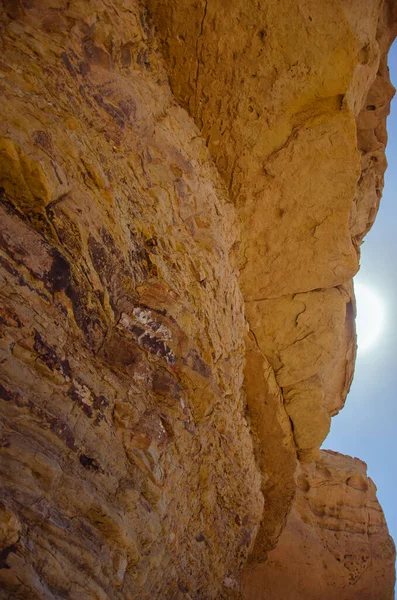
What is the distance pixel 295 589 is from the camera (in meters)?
8.72

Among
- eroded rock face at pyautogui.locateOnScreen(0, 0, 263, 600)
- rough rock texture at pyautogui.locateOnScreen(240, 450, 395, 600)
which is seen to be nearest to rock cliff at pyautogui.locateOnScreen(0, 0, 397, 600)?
eroded rock face at pyautogui.locateOnScreen(0, 0, 263, 600)

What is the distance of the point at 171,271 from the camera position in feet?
16.0

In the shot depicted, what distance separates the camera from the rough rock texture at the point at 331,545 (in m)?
8.75

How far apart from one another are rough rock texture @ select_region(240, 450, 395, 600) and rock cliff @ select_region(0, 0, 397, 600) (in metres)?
0.18

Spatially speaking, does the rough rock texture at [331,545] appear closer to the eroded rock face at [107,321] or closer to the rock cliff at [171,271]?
the rock cliff at [171,271]

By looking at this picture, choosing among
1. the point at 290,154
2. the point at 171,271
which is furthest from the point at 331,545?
the point at 290,154

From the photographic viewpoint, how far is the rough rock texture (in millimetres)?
8750

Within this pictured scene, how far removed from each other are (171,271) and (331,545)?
8.49m

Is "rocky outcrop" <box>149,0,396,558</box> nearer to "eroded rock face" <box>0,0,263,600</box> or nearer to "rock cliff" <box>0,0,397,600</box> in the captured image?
"rock cliff" <box>0,0,397,600</box>

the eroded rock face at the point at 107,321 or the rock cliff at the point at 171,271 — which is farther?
the rock cliff at the point at 171,271

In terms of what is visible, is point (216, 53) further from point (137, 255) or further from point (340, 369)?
point (340, 369)

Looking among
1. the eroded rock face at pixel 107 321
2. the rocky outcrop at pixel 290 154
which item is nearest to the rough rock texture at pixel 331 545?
the rocky outcrop at pixel 290 154

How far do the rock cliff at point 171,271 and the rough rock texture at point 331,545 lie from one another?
18cm

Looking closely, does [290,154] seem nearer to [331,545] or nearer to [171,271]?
[171,271]
